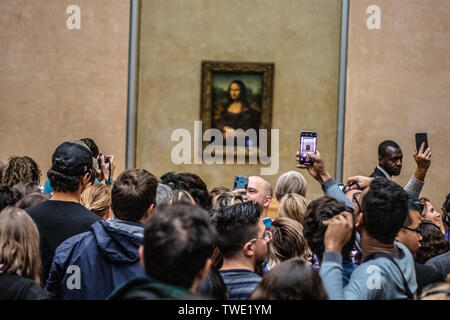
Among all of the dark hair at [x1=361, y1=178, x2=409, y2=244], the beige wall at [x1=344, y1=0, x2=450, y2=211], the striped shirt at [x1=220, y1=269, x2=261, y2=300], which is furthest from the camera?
the beige wall at [x1=344, y1=0, x2=450, y2=211]

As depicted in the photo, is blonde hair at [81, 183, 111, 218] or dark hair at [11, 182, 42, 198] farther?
dark hair at [11, 182, 42, 198]

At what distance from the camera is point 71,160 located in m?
3.79

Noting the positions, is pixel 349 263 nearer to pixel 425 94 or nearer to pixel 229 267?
pixel 229 267

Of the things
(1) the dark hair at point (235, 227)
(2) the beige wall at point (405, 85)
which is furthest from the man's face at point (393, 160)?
(1) the dark hair at point (235, 227)

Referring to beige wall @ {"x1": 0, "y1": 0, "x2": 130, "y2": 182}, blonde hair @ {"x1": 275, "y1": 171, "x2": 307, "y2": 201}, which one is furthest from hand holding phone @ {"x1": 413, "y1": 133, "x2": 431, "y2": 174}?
beige wall @ {"x1": 0, "y1": 0, "x2": 130, "y2": 182}

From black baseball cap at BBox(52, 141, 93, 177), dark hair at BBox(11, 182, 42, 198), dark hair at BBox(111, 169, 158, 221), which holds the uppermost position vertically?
black baseball cap at BBox(52, 141, 93, 177)

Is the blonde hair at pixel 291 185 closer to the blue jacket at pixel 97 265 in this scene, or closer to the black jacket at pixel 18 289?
the blue jacket at pixel 97 265

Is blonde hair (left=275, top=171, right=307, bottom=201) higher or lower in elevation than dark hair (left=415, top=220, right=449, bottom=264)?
higher

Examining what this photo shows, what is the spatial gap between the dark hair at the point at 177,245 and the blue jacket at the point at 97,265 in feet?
3.75

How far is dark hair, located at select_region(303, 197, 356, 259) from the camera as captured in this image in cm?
301

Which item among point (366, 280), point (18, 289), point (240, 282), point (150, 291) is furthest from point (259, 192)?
point (150, 291)

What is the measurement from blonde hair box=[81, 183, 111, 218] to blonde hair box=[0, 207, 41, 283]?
56.0 inches

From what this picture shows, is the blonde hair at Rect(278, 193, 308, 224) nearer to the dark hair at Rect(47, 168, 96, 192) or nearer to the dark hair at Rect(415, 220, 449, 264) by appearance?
the dark hair at Rect(415, 220, 449, 264)

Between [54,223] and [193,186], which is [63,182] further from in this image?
[193,186]
